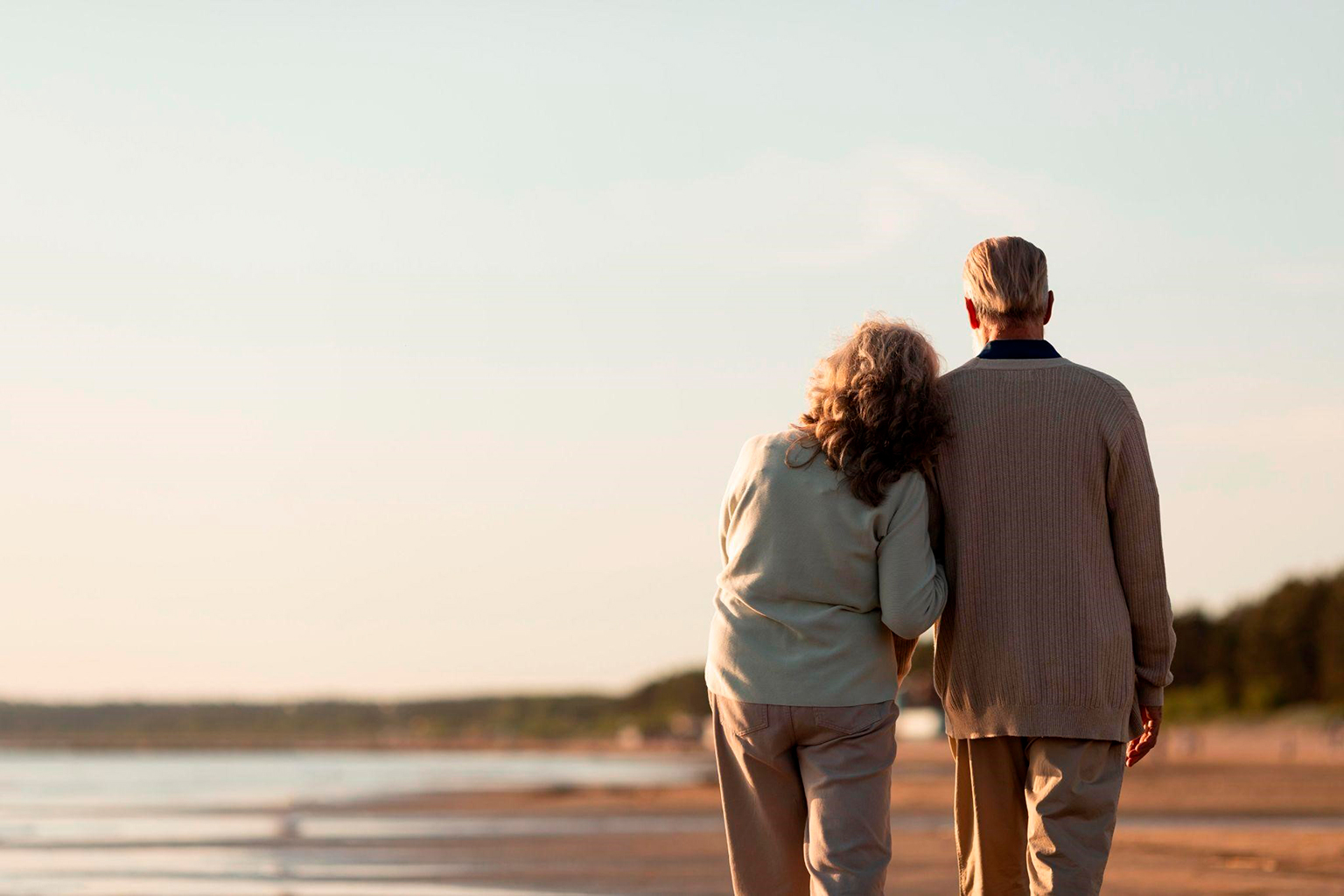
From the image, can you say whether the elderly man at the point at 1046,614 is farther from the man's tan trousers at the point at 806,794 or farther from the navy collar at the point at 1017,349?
the man's tan trousers at the point at 806,794

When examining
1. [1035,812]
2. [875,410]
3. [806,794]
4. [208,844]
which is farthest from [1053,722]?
Result: [208,844]

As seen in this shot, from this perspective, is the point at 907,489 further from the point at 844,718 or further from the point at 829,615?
the point at 844,718

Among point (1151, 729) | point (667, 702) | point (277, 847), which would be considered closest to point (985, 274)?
point (1151, 729)

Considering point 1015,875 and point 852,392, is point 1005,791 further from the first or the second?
point 852,392

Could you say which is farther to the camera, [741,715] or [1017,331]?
[1017,331]

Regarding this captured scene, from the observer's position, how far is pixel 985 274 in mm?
3807

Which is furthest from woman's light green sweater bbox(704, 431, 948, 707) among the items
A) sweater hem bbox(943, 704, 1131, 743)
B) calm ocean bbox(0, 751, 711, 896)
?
calm ocean bbox(0, 751, 711, 896)

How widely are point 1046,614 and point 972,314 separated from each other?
2.91 feet

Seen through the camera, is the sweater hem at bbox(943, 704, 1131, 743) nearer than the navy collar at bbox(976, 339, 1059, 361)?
Yes

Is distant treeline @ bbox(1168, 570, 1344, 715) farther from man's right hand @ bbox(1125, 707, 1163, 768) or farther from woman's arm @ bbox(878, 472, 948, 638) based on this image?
woman's arm @ bbox(878, 472, 948, 638)

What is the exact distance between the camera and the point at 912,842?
10516 millimetres

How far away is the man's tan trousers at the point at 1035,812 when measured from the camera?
3488 mm

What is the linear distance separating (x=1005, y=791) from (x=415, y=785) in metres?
25.5

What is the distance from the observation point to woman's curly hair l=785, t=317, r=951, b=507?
3.46m
